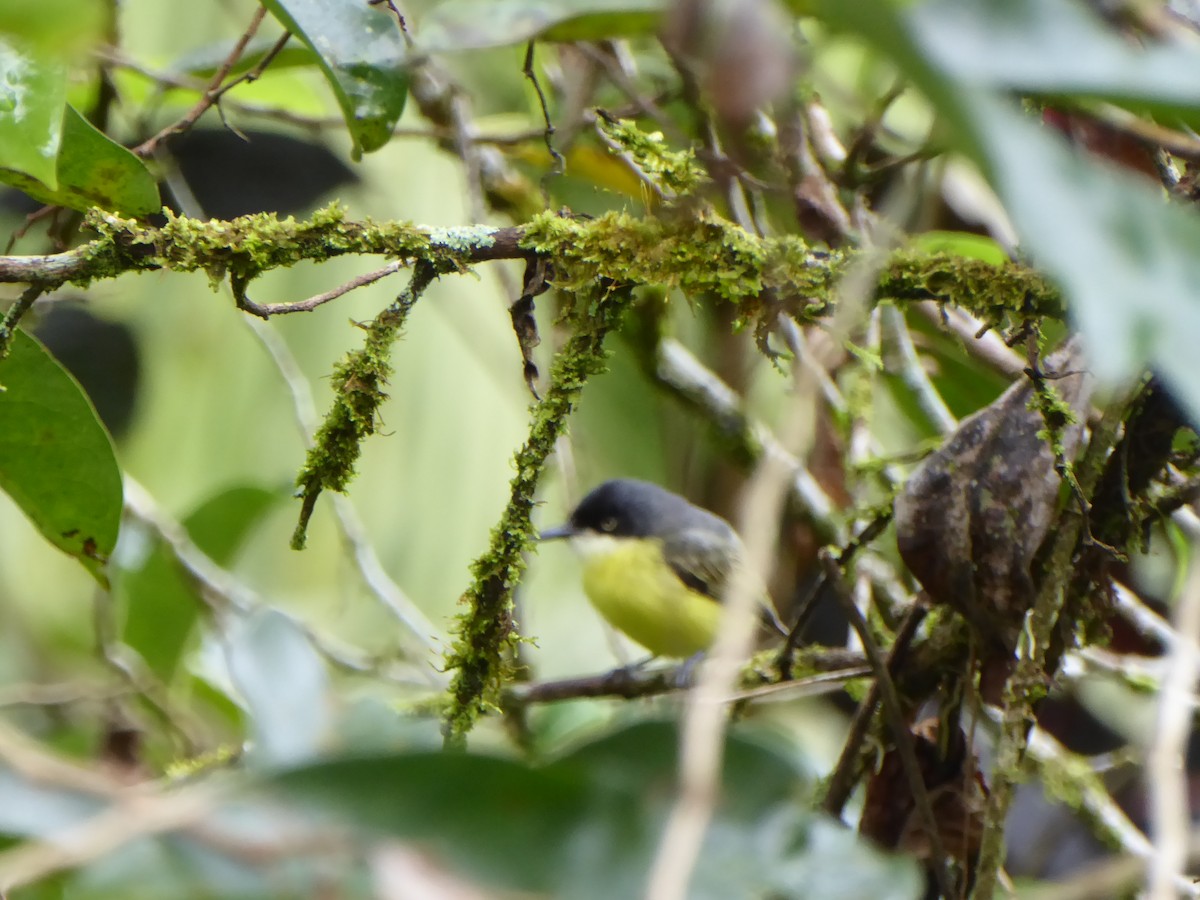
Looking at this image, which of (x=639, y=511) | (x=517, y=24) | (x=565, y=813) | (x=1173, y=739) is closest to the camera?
(x=565, y=813)

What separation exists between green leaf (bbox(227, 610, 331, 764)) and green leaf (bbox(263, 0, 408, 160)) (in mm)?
699

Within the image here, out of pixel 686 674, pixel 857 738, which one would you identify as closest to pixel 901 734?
pixel 857 738

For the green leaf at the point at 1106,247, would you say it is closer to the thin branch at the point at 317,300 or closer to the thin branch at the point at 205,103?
the thin branch at the point at 317,300

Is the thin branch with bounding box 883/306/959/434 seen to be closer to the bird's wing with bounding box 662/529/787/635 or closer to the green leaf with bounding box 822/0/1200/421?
the bird's wing with bounding box 662/529/787/635

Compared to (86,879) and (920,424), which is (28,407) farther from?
(920,424)

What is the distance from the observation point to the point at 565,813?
2.69 ft

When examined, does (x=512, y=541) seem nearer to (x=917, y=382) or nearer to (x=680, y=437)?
(x=917, y=382)

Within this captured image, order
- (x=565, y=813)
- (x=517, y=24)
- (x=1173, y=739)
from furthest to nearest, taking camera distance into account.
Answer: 1. (x=517, y=24)
2. (x=1173, y=739)
3. (x=565, y=813)

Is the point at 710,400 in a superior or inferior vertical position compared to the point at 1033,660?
superior

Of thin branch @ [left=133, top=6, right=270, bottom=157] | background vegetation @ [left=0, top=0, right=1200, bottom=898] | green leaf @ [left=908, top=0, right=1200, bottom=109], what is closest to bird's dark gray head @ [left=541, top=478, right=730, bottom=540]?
background vegetation @ [left=0, top=0, right=1200, bottom=898]

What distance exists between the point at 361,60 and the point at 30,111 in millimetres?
449

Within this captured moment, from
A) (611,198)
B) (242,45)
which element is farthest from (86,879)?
(611,198)

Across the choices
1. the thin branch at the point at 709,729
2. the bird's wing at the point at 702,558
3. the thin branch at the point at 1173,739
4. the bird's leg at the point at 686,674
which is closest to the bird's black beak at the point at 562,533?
the bird's wing at the point at 702,558

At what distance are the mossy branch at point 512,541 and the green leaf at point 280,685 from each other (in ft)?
0.58
